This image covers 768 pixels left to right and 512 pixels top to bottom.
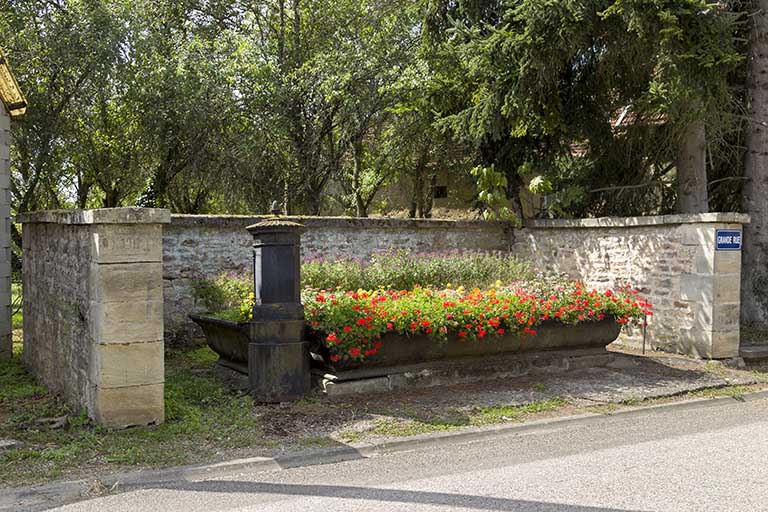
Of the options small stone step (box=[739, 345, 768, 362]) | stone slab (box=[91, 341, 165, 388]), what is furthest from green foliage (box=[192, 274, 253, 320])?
small stone step (box=[739, 345, 768, 362])

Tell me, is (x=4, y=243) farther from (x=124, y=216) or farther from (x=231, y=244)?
(x=124, y=216)

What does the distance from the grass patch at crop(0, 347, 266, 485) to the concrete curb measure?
224mm

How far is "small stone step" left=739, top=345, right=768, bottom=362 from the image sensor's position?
1048 centimetres

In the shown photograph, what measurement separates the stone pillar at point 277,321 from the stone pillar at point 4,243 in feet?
14.4

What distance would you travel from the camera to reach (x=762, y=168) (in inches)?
508

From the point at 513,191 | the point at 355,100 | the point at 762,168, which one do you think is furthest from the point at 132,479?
the point at 355,100

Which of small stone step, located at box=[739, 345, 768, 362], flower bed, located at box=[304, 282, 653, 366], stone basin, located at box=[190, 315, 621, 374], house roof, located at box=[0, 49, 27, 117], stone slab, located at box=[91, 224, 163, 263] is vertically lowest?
small stone step, located at box=[739, 345, 768, 362]

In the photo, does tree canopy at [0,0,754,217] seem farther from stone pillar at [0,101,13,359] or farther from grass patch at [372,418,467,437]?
stone pillar at [0,101,13,359]

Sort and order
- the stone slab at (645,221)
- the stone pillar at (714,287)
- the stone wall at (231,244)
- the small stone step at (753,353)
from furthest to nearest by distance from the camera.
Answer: the stone wall at (231,244) → the small stone step at (753,353) → the stone pillar at (714,287) → the stone slab at (645,221)

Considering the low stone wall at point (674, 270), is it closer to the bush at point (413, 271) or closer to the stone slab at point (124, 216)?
the bush at point (413, 271)

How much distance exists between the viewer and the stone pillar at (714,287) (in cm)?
999

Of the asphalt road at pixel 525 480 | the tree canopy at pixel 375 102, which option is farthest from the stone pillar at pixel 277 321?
the tree canopy at pixel 375 102

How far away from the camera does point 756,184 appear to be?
12.9 metres

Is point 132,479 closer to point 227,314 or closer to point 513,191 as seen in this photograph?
point 227,314
